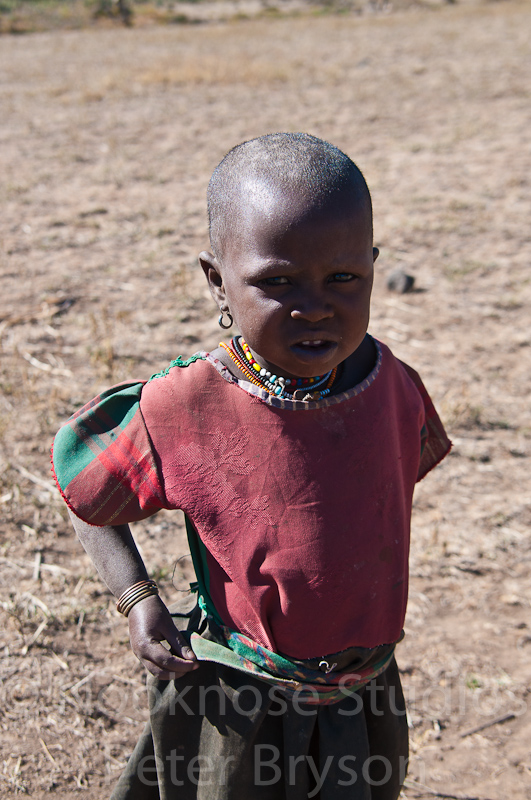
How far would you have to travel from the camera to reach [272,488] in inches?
49.9

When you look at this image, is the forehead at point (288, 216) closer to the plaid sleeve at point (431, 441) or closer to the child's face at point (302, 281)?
the child's face at point (302, 281)

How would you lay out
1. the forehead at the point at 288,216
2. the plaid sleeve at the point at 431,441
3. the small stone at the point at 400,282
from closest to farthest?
the forehead at the point at 288,216
the plaid sleeve at the point at 431,441
the small stone at the point at 400,282

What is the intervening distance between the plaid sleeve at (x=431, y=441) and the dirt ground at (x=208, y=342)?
40.8 inches

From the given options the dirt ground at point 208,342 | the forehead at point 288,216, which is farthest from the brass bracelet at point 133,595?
the dirt ground at point 208,342

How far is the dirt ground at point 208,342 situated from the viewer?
7.22ft

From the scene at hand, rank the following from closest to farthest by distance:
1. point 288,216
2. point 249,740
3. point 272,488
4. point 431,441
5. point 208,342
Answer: point 288,216
point 272,488
point 249,740
point 431,441
point 208,342

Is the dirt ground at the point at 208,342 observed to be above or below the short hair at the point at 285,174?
below

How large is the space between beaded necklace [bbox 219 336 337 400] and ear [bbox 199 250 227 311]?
9 centimetres

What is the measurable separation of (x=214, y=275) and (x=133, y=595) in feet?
1.96

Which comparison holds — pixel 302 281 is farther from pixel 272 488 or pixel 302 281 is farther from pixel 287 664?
pixel 287 664

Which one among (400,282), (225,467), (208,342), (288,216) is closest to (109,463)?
(225,467)

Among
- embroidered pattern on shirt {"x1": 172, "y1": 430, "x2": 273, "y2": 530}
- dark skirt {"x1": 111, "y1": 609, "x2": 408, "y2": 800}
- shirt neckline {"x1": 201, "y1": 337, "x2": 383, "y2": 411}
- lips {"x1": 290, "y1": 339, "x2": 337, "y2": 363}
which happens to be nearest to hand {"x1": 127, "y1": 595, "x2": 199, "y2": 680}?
dark skirt {"x1": 111, "y1": 609, "x2": 408, "y2": 800}

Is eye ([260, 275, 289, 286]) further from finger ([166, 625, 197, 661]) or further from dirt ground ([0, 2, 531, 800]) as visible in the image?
dirt ground ([0, 2, 531, 800])

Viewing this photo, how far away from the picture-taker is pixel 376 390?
4.45 ft
